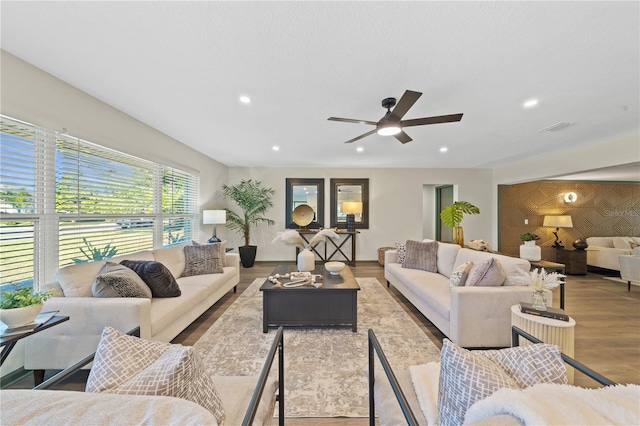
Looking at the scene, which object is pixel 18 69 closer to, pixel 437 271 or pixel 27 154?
pixel 27 154

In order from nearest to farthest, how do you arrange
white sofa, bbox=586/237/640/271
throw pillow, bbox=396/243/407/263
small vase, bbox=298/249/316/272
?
small vase, bbox=298/249/316/272 < throw pillow, bbox=396/243/407/263 < white sofa, bbox=586/237/640/271

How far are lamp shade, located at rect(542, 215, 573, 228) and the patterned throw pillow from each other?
6774 mm

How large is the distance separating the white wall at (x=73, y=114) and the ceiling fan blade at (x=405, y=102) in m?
3.01

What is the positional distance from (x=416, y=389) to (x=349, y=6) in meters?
2.02

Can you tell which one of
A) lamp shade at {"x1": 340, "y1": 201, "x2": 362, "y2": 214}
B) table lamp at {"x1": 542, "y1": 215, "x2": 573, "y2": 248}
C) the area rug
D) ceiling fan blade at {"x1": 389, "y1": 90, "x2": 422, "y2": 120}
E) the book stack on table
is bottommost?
the area rug

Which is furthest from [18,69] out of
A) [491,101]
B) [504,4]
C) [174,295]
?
[491,101]

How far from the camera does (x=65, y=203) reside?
7.64ft

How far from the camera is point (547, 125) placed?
10.3 feet

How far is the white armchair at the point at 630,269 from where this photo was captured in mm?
3970

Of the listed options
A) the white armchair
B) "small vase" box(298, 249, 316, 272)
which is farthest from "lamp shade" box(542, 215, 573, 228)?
"small vase" box(298, 249, 316, 272)

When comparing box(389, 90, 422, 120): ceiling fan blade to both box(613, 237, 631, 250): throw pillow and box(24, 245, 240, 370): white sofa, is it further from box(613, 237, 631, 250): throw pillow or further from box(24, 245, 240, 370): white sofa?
box(613, 237, 631, 250): throw pillow

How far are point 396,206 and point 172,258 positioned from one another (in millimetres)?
4992

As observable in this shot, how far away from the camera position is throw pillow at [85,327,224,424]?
2.28 ft

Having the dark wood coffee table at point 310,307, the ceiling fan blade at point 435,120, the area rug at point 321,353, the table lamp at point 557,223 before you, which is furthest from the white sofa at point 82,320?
the table lamp at point 557,223
